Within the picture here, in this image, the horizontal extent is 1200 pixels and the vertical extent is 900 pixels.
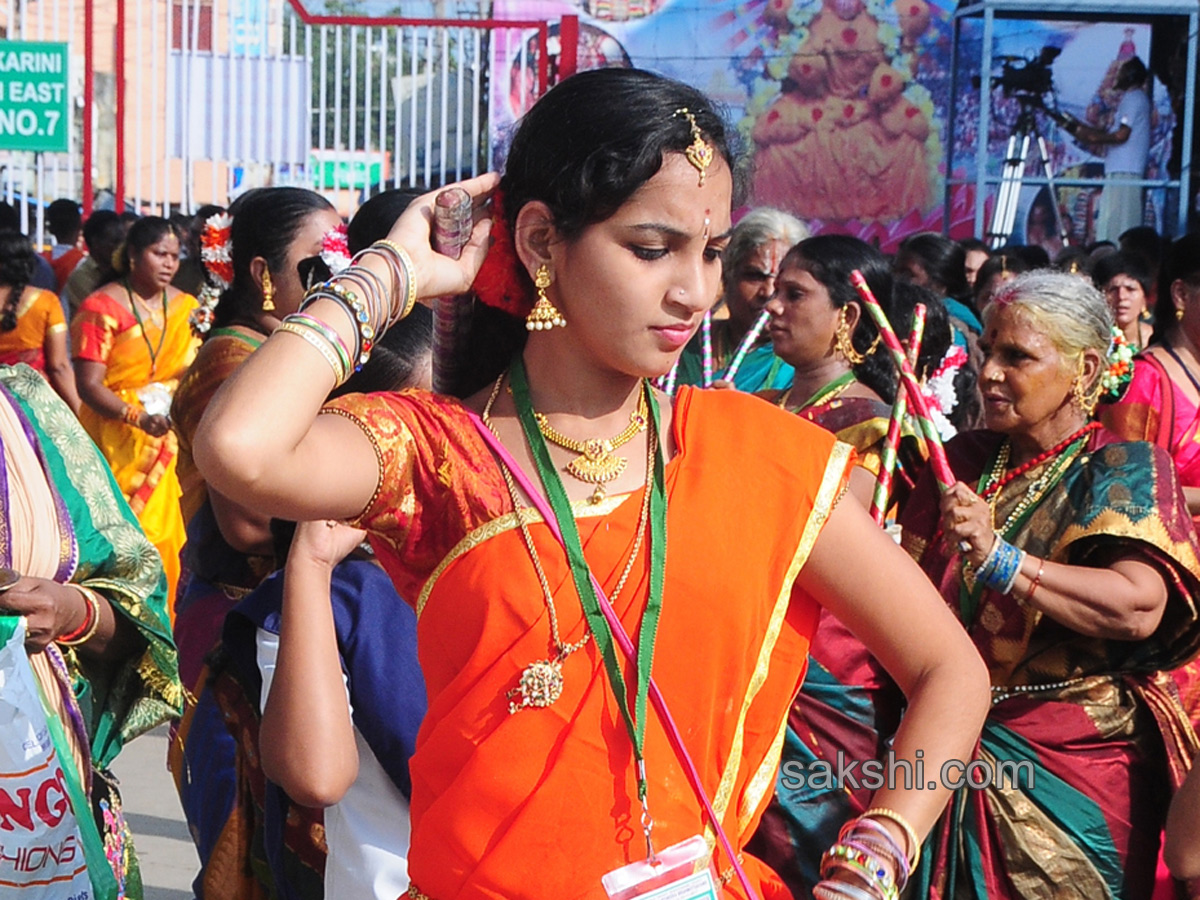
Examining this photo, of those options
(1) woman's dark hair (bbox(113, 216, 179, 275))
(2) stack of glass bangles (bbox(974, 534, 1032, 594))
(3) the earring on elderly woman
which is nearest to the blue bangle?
(2) stack of glass bangles (bbox(974, 534, 1032, 594))

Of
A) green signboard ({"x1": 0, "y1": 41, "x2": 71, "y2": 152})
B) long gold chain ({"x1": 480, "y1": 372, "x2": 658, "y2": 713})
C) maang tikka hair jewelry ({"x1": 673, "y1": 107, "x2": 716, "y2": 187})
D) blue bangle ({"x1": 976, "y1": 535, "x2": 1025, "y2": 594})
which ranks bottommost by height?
blue bangle ({"x1": 976, "y1": 535, "x2": 1025, "y2": 594})

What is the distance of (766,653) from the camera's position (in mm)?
1902

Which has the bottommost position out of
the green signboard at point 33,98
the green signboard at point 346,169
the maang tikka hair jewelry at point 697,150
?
the maang tikka hair jewelry at point 697,150

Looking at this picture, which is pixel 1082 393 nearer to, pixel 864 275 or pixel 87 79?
pixel 864 275

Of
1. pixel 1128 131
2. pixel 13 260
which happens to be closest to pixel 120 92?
pixel 13 260

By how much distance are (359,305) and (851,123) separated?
16.2 metres

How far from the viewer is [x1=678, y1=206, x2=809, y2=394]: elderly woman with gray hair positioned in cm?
579

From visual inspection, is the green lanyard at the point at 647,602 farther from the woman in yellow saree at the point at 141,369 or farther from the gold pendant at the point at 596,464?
the woman in yellow saree at the point at 141,369

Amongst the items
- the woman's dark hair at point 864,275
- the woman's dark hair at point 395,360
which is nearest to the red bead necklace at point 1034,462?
the woman's dark hair at point 864,275

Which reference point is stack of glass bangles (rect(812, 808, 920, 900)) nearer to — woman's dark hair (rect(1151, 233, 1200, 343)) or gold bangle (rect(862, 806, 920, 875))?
gold bangle (rect(862, 806, 920, 875))

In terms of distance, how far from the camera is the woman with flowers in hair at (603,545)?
178cm

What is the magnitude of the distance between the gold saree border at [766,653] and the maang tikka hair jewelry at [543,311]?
1.26 ft

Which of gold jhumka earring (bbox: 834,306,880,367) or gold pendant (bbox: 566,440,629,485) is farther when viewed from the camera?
gold jhumka earring (bbox: 834,306,880,367)

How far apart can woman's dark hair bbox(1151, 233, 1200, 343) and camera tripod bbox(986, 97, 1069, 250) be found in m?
7.12
